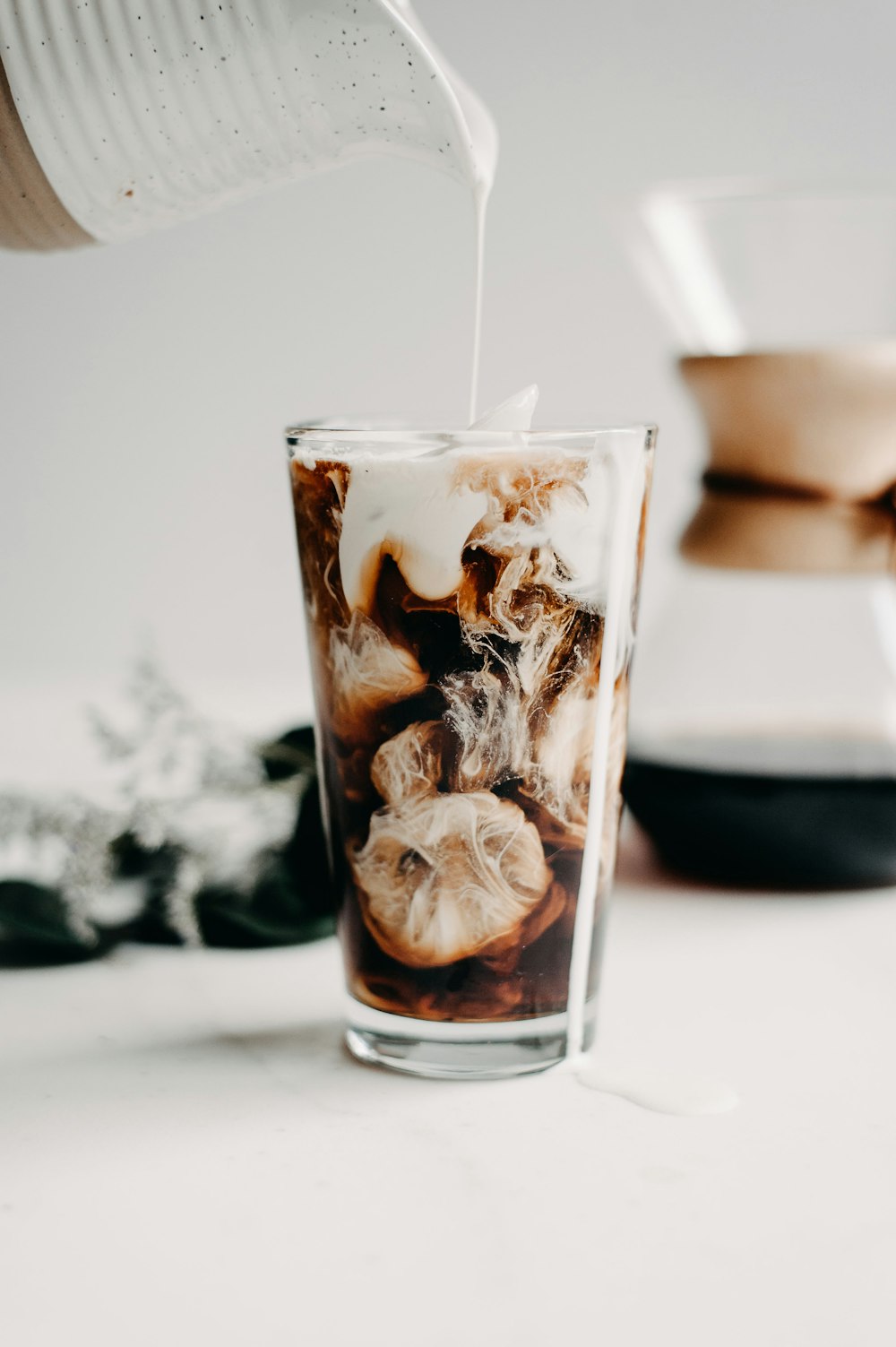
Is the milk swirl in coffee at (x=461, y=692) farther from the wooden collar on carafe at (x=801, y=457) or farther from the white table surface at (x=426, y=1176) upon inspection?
the wooden collar on carafe at (x=801, y=457)

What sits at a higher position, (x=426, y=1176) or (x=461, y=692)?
(x=461, y=692)

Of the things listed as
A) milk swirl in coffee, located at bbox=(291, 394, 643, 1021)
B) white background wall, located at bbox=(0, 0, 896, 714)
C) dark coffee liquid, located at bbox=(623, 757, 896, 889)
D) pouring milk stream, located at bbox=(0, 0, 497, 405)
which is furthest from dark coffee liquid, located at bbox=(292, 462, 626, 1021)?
white background wall, located at bbox=(0, 0, 896, 714)

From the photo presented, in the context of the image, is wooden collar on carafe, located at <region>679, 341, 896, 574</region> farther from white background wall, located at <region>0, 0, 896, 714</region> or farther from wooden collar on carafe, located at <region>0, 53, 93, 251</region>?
white background wall, located at <region>0, 0, 896, 714</region>

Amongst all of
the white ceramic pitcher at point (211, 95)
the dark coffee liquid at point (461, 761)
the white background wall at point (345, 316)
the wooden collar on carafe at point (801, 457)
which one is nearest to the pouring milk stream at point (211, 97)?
the white ceramic pitcher at point (211, 95)

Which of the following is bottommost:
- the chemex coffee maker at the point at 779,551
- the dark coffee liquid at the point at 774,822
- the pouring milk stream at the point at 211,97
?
the dark coffee liquid at the point at 774,822

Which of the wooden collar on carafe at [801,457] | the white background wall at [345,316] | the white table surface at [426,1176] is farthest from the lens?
the white background wall at [345,316]

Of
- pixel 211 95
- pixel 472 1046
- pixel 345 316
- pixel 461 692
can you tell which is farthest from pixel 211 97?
pixel 345 316

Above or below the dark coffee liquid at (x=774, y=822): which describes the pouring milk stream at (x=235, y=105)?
above

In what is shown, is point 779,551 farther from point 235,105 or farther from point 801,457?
point 235,105
